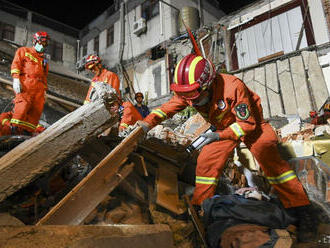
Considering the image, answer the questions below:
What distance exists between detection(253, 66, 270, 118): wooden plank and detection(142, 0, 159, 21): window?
7968mm

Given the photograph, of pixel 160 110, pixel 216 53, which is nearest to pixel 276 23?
pixel 216 53

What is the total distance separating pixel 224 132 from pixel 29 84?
10.6ft

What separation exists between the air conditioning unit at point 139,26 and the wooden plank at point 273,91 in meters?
8.51

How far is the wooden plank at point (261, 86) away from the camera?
9240 mm

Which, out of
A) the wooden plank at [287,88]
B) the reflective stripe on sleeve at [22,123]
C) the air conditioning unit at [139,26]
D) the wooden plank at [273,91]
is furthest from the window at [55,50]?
the reflective stripe on sleeve at [22,123]

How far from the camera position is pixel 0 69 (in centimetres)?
517

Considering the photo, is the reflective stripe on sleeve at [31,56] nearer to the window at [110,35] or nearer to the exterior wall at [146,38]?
the exterior wall at [146,38]

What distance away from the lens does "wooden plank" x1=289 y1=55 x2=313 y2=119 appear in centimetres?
824

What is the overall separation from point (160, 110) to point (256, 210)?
56.4 inches

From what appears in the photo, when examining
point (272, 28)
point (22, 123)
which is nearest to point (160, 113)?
point (22, 123)

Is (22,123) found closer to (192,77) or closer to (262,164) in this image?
(192,77)

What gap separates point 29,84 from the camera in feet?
12.7

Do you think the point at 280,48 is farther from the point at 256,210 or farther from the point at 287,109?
the point at 256,210

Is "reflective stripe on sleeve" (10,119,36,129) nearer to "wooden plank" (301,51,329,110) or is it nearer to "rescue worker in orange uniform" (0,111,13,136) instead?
"rescue worker in orange uniform" (0,111,13,136)
